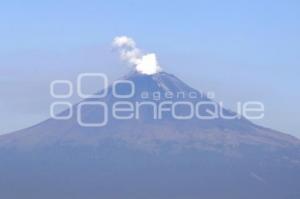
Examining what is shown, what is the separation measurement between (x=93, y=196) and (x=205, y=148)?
54.1ft

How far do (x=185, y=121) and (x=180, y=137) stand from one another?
22.5 ft

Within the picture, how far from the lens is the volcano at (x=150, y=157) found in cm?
8962

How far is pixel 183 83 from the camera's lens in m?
111

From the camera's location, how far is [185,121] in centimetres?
10812

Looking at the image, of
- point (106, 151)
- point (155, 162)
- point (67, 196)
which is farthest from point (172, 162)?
point (67, 196)

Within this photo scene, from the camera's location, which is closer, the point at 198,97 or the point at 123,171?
the point at 123,171

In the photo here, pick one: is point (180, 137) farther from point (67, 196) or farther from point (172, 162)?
point (67, 196)

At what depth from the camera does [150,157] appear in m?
96.0

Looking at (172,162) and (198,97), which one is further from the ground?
(198,97)

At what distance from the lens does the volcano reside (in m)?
89.6

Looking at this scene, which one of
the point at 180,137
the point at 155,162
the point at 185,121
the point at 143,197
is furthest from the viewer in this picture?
the point at 185,121

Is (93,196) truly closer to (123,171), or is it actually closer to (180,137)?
(123,171)

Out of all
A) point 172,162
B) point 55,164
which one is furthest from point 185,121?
point 55,164

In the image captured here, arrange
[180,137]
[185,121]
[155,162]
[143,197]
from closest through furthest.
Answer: [143,197]
[155,162]
[180,137]
[185,121]
